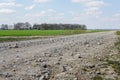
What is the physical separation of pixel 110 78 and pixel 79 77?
1161 mm

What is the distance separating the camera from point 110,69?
1446cm

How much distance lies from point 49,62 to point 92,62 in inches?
79.9

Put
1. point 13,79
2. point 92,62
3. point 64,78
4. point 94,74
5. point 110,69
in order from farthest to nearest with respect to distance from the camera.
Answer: point 92,62 < point 110,69 < point 94,74 < point 64,78 < point 13,79

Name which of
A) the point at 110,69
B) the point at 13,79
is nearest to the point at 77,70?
the point at 110,69

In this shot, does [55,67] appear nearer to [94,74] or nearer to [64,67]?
[64,67]

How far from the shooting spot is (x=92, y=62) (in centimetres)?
1570

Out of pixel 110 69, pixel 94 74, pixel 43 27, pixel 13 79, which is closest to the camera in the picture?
pixel 13 79

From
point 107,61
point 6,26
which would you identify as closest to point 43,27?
point 6,26

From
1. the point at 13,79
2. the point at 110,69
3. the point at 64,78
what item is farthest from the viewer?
the point at 110,69

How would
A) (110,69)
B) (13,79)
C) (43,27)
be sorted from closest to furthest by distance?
(13,79) → (110,69) → (43,27)

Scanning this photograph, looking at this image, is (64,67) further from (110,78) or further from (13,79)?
(13,79)

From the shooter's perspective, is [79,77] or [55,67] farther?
[55,67]

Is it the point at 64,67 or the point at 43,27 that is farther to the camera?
the point at 43,27

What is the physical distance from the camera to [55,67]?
1384cm
